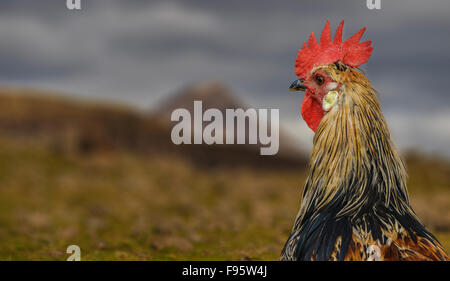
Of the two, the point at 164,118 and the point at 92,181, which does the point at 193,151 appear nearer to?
the point at 164,118

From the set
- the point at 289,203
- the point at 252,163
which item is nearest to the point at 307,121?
the point at 289,203

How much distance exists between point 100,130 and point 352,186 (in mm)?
21866

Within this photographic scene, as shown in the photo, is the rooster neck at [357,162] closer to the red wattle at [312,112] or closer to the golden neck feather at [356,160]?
the golden neck feather at [356,160]

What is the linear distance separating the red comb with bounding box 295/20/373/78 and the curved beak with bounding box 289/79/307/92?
72 millimetres

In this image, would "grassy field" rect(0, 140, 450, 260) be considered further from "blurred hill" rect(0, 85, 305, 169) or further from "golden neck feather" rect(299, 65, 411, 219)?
"golden neck feather" rect(299, 65, 411, 219)

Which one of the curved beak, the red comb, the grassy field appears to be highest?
the red comb

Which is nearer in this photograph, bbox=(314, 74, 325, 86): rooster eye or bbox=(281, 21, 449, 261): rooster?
bbox=(281, 21, 449, 261): rooster

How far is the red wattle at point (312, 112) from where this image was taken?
4.54 m

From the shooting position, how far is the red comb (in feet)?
14.7

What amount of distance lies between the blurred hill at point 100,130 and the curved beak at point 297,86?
17.5m

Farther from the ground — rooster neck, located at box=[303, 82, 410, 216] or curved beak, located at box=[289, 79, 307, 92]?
curved beak, located at box=[289, 79, 307, 92]

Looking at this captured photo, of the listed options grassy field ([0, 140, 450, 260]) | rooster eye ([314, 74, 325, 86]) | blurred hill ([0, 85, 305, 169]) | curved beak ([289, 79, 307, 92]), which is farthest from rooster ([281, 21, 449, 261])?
blurred hill ([0, 85, 305, 169])

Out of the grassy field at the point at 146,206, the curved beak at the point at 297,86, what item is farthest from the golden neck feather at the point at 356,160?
the grassy field at the point at 146,206

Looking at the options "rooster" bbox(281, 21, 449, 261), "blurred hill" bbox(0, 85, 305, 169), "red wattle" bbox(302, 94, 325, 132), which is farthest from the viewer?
"blurred hill" bbox(0, 85, 305, 169)
